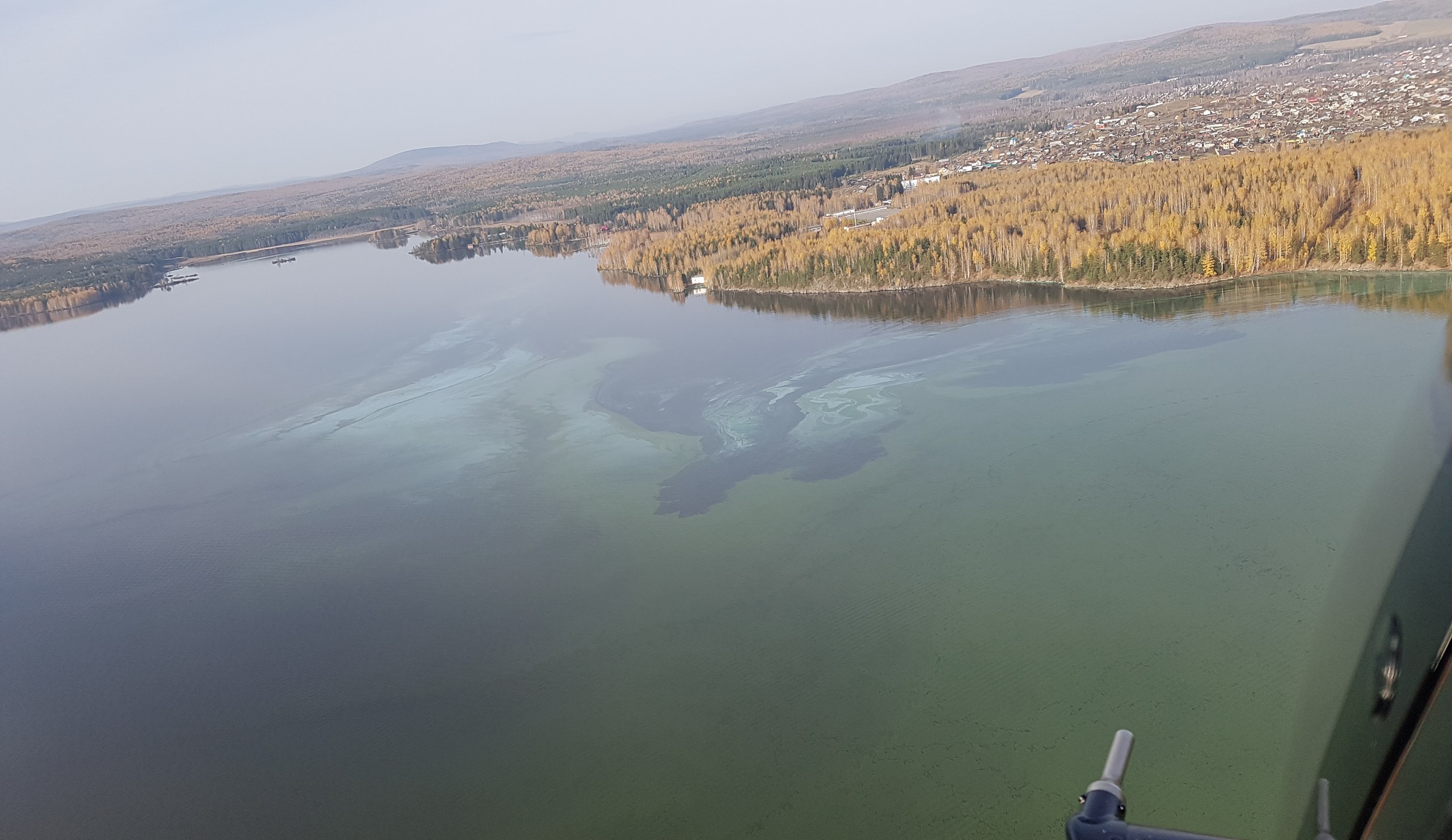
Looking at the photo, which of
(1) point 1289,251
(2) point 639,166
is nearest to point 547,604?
(1) point 1289,251

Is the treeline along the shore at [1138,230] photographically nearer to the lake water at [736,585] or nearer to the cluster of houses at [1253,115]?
the cluster of houses at [1253,115]

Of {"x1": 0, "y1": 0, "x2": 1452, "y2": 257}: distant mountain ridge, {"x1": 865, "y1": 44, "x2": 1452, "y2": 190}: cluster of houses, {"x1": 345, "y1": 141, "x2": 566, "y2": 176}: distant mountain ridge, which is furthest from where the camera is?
{"x1": 345, "y1": 141, "x2": 566, "y2": 176}: distant mountain ridge

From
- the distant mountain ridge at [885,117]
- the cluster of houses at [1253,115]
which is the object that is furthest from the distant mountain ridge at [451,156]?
the cluster of houses at [1253,115]

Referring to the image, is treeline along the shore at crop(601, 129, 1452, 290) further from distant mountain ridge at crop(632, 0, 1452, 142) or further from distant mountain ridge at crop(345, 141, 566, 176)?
distant mountain ridge at crop(345, 141, 566, 176)

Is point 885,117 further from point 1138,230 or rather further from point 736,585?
point 736,585

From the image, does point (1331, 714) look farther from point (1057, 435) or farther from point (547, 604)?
→ point (1057, 435)

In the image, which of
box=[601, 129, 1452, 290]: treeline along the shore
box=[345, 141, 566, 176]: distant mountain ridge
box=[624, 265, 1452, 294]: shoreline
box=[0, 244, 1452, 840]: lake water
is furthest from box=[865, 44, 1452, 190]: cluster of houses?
box=[345, 141, 566, 176]: distant mountain ridge
